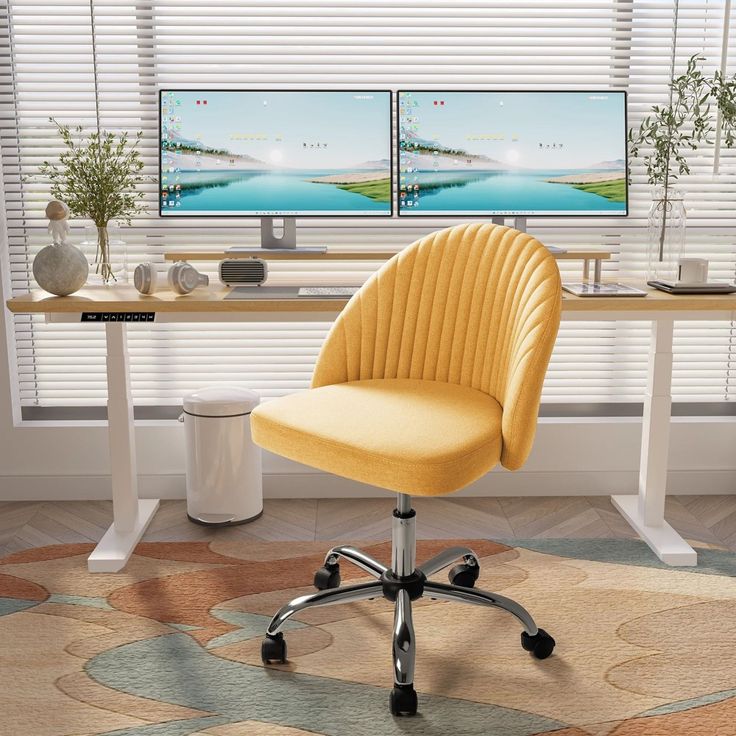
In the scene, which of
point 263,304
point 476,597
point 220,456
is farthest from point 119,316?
point 476,597

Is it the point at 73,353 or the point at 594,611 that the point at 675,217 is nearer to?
the point at 594,611

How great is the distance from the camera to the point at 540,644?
1967mm

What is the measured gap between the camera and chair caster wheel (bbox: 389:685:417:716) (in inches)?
69.2

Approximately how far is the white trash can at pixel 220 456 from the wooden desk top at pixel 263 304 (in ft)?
1.69

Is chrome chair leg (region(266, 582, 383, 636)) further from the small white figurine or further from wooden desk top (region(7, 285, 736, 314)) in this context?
the small white figurine

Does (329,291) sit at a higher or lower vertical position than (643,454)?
higher

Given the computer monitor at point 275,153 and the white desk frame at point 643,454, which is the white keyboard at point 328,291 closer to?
the white desk frame at point 643,454

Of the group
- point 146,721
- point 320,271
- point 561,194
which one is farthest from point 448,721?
point 320,271

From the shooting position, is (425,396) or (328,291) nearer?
(425,396)

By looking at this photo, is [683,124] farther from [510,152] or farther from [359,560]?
[359,560]

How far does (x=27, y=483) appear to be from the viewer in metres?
3.05

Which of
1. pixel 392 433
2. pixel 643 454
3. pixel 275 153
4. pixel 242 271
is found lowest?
pixel 643 454

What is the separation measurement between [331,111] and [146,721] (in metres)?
1.67

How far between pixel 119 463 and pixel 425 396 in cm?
105
